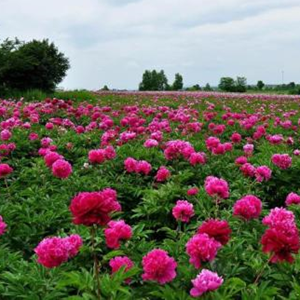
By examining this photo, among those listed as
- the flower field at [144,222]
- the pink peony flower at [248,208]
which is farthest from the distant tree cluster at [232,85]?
the pink peony flower at [248,208]

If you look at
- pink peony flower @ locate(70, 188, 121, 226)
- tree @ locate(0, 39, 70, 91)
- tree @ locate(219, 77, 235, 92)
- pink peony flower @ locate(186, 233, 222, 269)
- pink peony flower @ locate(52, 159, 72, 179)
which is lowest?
pink peony flower @ locate(186, 233, 222, 269)

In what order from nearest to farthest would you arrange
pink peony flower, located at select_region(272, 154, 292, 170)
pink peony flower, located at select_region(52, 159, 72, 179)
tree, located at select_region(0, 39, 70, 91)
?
pink peony flower, located at select_region(52, 159, 72, 179)
pink peony flower, located at select_region(272, 154, 292, 170)
tree, located at select_region(0, 39, 70, 91)

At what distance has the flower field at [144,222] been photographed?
1.83 metres

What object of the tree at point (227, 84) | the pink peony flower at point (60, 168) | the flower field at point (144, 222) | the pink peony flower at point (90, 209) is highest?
the tree at point (227, 84)

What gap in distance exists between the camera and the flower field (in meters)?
1.83

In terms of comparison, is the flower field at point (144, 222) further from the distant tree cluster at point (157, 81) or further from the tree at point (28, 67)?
the distant tree cluster at point (157, 81)

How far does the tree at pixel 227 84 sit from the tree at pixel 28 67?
14202mm

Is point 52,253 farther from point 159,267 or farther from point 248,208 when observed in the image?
point 248,208

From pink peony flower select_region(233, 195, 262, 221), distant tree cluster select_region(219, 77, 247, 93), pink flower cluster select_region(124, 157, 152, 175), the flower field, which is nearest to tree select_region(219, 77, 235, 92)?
distant tree cluster select_region(219, 77, 247, 93)

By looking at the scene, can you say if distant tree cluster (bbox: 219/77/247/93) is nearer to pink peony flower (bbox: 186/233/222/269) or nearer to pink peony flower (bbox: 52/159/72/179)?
pink peony flower (bbox: 52/159/72/179)

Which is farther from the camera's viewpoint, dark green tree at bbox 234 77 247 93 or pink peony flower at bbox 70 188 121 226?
dark green tree at bbox 234 77 247 93

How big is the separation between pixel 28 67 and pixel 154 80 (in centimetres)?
2689

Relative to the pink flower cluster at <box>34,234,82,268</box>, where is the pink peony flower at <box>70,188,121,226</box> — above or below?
above

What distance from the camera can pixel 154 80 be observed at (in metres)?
49.2
